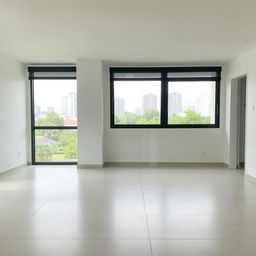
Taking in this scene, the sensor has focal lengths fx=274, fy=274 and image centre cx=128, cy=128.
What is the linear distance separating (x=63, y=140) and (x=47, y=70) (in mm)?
1915

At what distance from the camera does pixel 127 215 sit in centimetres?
362

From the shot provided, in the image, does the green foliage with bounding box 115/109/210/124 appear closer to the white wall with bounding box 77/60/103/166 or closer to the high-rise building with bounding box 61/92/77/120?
the white wall with bounding box 77/60/103/166

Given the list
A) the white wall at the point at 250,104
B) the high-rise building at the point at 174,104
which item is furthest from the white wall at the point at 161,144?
the white wall at the point at 250,104

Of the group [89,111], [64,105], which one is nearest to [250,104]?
[89,111]

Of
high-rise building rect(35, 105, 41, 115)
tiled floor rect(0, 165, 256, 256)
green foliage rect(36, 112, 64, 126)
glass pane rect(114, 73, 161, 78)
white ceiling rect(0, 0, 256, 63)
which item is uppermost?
white ceiling rect(0, 0, 256, 63)

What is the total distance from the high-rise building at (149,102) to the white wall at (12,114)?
3201 millimetres

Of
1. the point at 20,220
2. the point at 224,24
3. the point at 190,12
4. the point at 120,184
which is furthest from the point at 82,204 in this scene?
the point at 224,24

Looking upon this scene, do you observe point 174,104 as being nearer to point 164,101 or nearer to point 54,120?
point 164,101

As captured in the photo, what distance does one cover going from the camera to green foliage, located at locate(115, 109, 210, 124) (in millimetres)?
7320

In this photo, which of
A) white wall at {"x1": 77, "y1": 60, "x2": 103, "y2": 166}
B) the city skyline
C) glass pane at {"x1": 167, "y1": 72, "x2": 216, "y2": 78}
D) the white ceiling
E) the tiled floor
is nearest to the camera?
the tiled floor

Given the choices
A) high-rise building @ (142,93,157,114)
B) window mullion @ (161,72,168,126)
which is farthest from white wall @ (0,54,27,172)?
window mullion @ (161,72,168,126)

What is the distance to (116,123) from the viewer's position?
735 centimetres

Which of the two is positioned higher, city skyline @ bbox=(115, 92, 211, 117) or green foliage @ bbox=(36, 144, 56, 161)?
city skyline @ bbox=(115, 92, 211, 117)

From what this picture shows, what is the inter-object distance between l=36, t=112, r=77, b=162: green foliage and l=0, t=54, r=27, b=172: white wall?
0.41 meters
